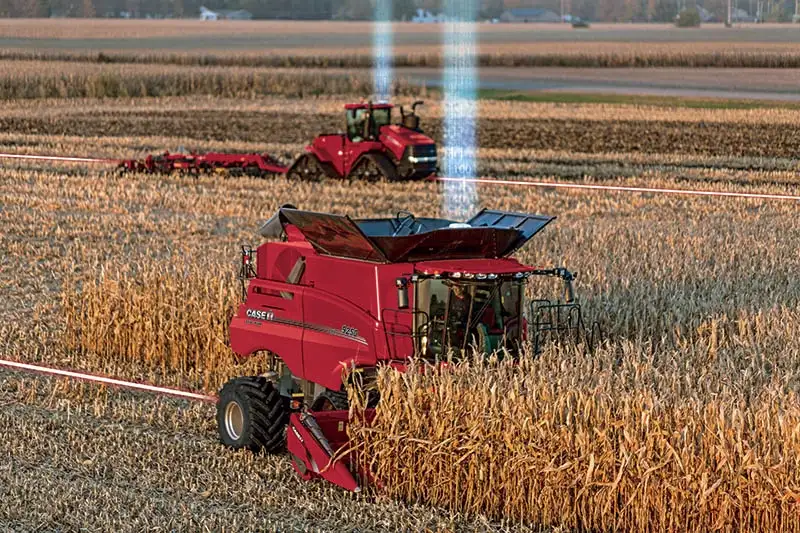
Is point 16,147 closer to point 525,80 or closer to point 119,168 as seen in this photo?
point 119,168

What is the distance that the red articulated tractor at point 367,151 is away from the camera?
2870 cm

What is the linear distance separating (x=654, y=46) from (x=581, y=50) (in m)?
6.17

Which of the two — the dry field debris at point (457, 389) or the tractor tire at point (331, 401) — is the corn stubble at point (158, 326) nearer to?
the dry field debris at point (457, 389)

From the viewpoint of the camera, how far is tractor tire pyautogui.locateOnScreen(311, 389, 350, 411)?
10.1m

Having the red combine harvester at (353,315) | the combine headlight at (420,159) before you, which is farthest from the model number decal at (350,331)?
the combine headlight at (420,159)

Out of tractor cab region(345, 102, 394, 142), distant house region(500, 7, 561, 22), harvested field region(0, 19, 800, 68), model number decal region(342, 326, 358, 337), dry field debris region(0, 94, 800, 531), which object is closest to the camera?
dry field debris region(0, 94, 800, 531)

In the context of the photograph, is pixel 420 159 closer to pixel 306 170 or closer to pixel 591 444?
pixel 306 170

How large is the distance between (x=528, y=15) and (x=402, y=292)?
18426 centimetres

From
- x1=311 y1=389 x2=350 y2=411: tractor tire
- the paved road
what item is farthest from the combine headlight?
the paved road

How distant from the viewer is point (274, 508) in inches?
361

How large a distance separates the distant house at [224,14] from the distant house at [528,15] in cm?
3608

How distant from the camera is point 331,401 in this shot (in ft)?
33.4

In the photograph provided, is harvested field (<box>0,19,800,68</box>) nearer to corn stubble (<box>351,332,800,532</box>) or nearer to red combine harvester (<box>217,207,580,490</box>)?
red combine harvester (<box>217,207,580,490</box>)

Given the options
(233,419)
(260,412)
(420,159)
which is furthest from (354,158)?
(260,412)
